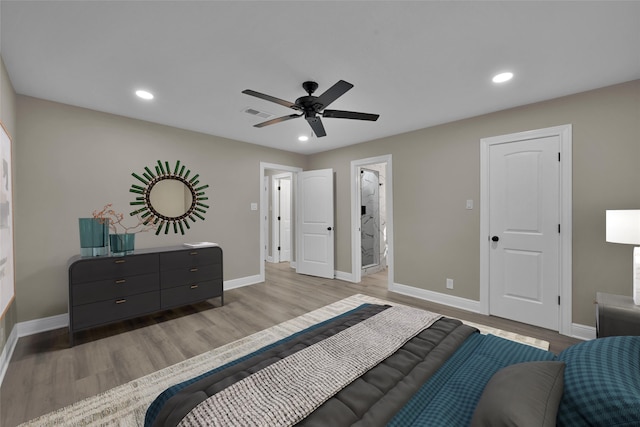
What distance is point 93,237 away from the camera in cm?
283

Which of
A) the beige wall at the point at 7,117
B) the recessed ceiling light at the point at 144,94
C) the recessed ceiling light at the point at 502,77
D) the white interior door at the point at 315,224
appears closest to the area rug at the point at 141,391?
the beige wall at the point at 7,117

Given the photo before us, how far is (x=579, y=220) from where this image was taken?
2719mm

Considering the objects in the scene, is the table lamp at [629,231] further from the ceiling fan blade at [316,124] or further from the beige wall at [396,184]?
the ceiling fan blade at [316,124]

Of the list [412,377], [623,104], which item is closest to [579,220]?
[623,104]

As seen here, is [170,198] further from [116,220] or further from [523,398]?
[523,398]

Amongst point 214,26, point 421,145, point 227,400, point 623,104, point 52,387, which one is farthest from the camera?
point 421,145

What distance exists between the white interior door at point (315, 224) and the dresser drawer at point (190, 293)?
2031 mm

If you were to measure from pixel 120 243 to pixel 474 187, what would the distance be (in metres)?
4.25

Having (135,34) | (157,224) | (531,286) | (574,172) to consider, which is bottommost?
(531,286)

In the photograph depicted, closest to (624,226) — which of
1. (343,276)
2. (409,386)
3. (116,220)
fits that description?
(409,386)

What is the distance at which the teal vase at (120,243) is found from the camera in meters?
2.98

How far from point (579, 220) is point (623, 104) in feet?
3.68

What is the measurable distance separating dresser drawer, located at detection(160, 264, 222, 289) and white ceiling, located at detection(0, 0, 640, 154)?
1.95m

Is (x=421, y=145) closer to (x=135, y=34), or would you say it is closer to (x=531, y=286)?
(x=531, y=286)
